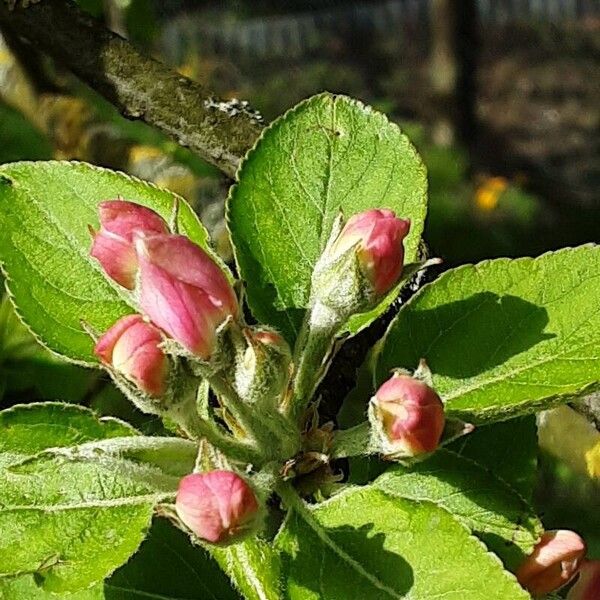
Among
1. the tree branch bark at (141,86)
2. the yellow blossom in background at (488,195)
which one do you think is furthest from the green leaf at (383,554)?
the yellow blossom in background at (488,195)

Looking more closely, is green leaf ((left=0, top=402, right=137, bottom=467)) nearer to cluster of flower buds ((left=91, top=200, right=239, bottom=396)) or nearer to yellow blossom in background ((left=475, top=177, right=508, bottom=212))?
cluster of flower buds ((left=91, top=200, right=239, bottom=396))

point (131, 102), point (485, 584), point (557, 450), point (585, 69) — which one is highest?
point (131, 102)

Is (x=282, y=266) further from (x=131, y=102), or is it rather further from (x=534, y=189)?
(x=534, y=189)

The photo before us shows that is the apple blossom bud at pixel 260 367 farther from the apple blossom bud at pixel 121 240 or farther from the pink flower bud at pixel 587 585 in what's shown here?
the pink flower bud at pixel 587 585

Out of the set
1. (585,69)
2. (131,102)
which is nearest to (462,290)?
(131,102)

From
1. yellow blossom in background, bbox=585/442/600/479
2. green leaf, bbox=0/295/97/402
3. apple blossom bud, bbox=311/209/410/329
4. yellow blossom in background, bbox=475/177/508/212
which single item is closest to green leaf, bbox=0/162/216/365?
apple blossom bud, bbox=311/209/410/329

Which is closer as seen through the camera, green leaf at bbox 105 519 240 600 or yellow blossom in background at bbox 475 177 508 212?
green leaf at bbox 105 519 240 600
